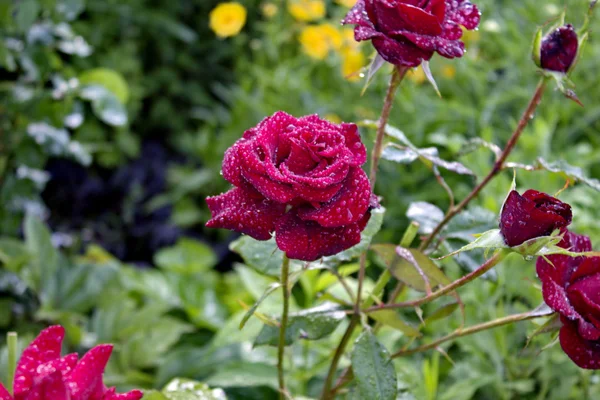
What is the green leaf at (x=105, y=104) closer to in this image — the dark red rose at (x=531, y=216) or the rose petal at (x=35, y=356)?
the rose petal at (x=35, y=356)

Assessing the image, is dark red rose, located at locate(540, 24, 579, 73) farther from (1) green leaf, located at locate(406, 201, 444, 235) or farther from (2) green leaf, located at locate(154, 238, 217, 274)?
(2) green leaf, located at locate(154, 238, 217, 274)

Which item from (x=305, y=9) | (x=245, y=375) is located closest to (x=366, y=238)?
(x=245, y=375)

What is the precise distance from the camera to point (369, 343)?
62 centimetres

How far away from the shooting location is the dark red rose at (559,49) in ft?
2.03

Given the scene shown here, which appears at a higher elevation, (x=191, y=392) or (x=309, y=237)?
(x=309, y=237)

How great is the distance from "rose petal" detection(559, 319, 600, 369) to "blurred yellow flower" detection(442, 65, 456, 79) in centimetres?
144

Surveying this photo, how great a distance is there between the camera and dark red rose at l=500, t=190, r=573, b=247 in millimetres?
475

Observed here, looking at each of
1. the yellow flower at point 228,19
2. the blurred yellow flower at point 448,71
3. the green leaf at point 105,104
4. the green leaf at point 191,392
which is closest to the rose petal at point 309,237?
the green leaf at point 191,392

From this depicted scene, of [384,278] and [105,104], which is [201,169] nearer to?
[105,104]

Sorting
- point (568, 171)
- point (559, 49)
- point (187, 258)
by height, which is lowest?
point (187, 258)

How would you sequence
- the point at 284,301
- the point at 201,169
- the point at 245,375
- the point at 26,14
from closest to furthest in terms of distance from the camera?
the point at 284,301 < the point at 245,375 < the point at 26,14 < the point at 201,169

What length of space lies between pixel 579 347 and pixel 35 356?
1.34 feet

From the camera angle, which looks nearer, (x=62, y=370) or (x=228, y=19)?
(x=62, y=370)

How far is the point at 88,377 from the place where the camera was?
19.4 inches
